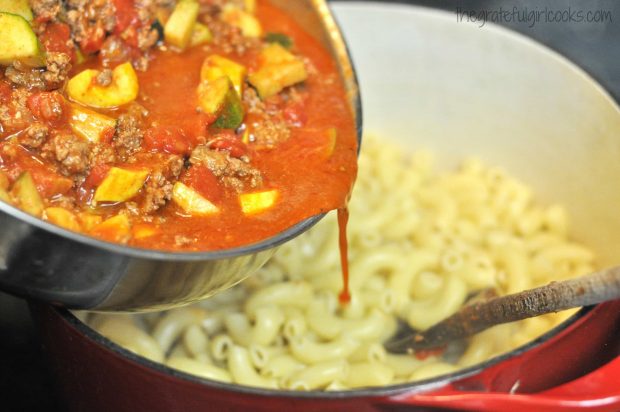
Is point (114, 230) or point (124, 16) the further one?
point (124, 16)

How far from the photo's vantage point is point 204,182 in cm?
191

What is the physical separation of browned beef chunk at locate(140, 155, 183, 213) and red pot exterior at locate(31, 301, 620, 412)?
0.34 metres

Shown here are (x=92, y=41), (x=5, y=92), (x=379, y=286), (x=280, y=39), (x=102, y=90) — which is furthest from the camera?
(x=379, y=286)

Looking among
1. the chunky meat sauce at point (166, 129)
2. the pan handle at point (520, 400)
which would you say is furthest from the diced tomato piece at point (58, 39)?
the pan handle at point (520, 400)

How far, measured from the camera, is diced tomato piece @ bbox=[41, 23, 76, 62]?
2.02m

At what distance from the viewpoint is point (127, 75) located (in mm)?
2029

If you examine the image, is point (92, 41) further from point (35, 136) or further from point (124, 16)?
point (35, 136)

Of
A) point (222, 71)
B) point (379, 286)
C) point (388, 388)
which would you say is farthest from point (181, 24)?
point (388, 388)

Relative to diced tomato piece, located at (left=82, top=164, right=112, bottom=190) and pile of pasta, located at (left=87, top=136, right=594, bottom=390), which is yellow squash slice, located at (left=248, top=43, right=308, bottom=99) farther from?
pile of pasta, located at (left=87, top=136, right=594, bottom=390)

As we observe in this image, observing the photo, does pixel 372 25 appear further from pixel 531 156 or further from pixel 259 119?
pixel 259 119

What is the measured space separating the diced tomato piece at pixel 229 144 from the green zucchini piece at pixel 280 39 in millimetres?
535

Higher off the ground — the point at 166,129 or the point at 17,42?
the point at 17,42

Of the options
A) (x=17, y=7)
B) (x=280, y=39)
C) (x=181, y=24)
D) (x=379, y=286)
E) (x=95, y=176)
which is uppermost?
(x=17, y=7)

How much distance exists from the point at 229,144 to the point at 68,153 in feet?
1.41
